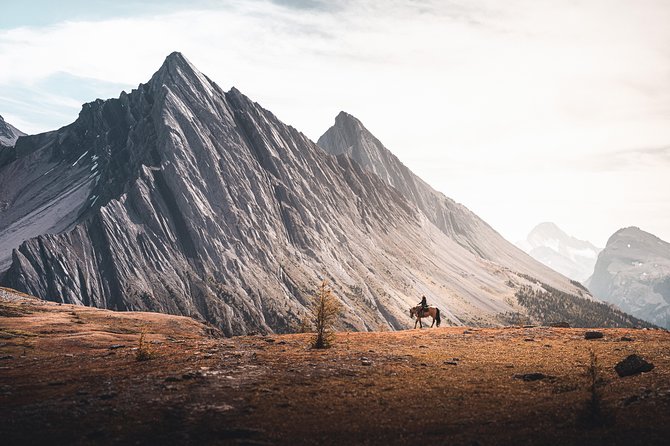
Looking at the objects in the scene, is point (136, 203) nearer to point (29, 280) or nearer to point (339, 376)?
point (29, 280)

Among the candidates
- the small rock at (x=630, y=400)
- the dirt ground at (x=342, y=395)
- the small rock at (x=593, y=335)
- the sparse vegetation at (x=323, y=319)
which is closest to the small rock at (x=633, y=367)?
the dirt ground at (x=342, y=395)

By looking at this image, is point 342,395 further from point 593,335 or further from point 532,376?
point 593,335

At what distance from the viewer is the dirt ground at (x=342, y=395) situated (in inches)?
869

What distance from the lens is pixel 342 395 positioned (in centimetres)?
2809

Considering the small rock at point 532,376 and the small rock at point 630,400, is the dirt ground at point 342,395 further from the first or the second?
the small rock at point 532,376

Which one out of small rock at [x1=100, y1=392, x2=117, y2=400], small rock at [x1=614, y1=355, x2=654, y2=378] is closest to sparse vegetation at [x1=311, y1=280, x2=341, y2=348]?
small rock at [x1=100, y1=392, x2=117, y2=400]

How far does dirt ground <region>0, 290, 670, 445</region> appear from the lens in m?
22.1

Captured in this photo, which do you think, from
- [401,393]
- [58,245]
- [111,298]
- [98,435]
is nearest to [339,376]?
[401,393]

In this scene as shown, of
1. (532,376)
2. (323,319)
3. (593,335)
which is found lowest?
(532,376)

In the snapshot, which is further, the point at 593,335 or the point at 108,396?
the point at 593,335

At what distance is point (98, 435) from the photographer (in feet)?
73.3

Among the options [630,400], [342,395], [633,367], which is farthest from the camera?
[633,367]

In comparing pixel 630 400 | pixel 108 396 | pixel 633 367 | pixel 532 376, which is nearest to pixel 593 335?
pixel 633 367

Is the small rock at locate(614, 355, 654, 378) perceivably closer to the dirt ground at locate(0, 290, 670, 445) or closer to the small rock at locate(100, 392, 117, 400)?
the dirt ground at locate(0, 290, 670, 445)
